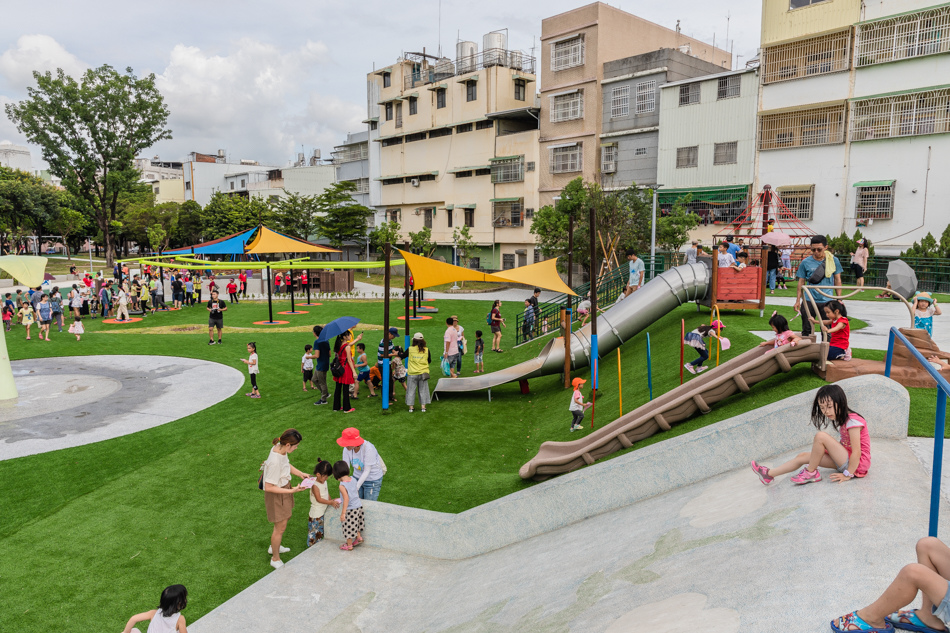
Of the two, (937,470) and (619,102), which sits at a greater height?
(619,102)

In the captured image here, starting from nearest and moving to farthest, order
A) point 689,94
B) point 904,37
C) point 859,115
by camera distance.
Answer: point 904,37 < point 859,115 < point 689,94

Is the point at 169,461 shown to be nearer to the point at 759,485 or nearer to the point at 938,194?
the point at 759,485

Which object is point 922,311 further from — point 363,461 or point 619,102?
point 619,102

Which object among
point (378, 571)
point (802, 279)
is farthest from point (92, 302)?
point (802, 279)

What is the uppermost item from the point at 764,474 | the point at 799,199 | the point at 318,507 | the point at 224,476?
the point at 799,199

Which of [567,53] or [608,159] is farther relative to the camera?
[567,53]

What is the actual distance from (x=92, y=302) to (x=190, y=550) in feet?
84.3

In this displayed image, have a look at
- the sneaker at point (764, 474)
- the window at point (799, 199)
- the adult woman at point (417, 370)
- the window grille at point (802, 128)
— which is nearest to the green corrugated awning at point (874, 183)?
the window at point (799, 199)

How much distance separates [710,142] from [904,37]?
944 cm

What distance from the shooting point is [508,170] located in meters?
44.6

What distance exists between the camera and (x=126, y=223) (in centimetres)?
7069

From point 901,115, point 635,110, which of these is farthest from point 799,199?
point 635,110

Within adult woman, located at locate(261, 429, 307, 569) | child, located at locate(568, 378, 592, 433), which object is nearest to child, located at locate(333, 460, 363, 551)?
adult woman, located at locate(261, 429, 307, 569)

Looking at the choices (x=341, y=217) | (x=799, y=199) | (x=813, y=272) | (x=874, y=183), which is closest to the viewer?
(x=813, y=272)
